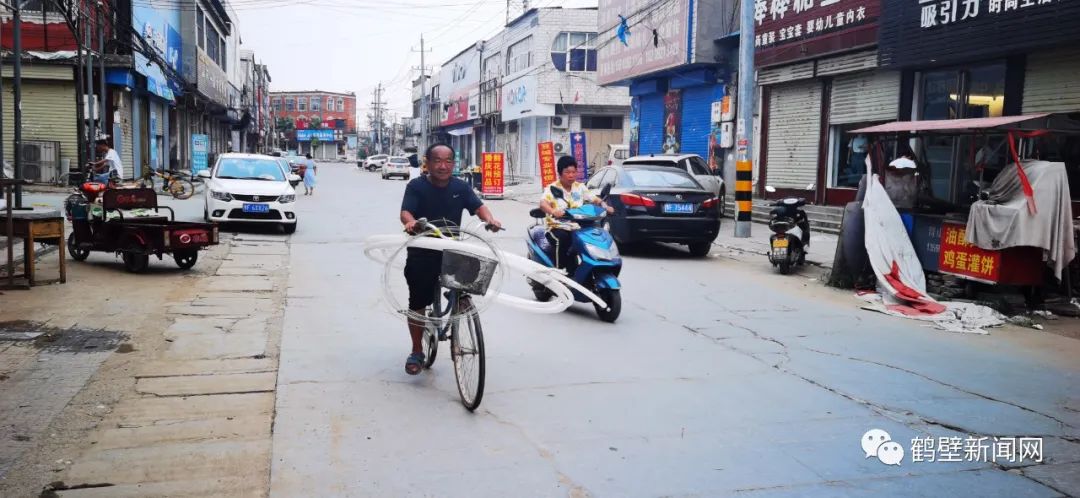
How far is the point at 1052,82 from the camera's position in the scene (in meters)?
13.2

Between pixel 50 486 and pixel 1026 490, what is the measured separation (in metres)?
4.49

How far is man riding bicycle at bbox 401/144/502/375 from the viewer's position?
573 centimetres

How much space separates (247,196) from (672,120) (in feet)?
50.0

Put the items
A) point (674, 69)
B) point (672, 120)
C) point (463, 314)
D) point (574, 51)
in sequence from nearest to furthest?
point (463, 314) → point (674, 69) → point (672, 120) → point (574, 51)

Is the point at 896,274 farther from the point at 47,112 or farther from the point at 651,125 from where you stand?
the point at 47,112

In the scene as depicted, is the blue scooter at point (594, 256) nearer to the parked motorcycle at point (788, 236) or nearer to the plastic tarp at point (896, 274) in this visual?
the plastic tarp at point (896, 274)

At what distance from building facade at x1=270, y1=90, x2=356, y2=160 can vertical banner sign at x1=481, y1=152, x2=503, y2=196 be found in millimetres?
101014

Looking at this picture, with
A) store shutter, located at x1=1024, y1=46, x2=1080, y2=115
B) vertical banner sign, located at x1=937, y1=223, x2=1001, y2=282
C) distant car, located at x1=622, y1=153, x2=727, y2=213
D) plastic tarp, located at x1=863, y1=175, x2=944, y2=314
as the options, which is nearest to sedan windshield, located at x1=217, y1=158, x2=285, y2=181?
distant car, located at x1=622, y1=153, x2=727, y2=213

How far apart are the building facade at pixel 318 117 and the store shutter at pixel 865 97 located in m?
115

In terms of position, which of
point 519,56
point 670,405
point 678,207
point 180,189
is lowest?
point 670,405

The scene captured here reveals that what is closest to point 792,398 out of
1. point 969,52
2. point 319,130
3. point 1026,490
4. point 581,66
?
point 1026,490

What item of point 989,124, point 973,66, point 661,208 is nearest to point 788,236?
point 661,208

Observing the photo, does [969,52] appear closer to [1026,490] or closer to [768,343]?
[768,343]

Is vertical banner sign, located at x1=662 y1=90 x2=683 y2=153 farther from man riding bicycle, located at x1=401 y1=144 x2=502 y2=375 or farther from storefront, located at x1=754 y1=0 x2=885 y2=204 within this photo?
man riding bicycle, located at x1=401 y1=144 x2=502 y2=375
